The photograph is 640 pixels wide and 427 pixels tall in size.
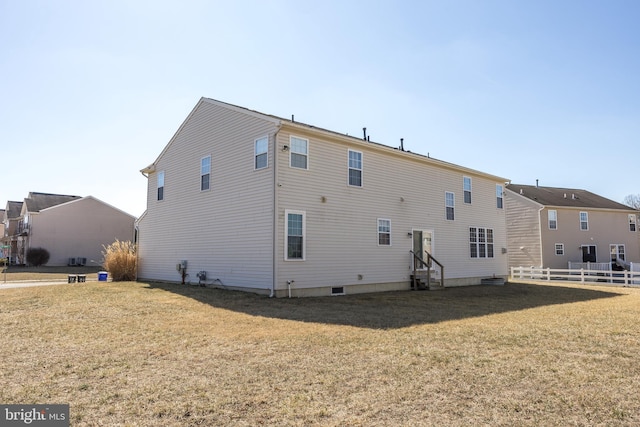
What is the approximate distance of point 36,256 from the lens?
1375 inches

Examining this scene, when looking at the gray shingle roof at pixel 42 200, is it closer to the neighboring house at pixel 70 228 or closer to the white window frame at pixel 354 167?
the neighboring house at pixel 70 228

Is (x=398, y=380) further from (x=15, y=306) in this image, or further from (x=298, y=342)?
(x=15, y=306)

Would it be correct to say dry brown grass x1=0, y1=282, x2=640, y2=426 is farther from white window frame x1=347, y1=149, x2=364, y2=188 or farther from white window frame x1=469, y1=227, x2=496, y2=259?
white window frame x1=469, y1=227, x2=496, y2=259

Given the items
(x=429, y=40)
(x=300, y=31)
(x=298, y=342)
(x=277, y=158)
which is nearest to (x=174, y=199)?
(x=277, y=158)

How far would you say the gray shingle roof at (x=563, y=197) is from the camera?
31136 mm

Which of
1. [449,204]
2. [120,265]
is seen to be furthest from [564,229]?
[120,265]

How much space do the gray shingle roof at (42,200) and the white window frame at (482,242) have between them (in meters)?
35.8

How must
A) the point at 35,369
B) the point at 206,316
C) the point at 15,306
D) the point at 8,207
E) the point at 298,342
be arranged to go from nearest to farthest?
the point at 35,369
the point at 298,342
the point at 206,316
the point at 15,306
the point at 8,207

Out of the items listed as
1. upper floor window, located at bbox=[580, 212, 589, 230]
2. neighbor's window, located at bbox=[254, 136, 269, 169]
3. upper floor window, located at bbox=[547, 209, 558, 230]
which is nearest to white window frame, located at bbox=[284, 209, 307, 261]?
neighbor's window, located at bbox=[254, 136, 269, 169]

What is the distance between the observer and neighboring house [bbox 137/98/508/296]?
13.1 metres

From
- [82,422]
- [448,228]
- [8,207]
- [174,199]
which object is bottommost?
[82,422]

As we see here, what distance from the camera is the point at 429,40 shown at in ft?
42.3

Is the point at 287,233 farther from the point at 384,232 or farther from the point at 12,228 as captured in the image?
the point at 12,228

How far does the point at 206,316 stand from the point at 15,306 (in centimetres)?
539
